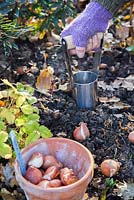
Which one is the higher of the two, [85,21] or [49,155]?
[85,21]

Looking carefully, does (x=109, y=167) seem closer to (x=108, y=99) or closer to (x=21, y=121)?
(x=21, y=121)

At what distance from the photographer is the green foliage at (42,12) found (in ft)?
8.39

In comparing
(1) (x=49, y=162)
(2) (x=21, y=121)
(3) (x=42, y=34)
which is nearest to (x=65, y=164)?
(1) (x=49, y=162)

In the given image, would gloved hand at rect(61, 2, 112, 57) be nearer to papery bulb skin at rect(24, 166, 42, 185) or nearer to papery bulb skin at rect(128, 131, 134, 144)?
papery bulb skin at rect(128, 131, 134, 144)

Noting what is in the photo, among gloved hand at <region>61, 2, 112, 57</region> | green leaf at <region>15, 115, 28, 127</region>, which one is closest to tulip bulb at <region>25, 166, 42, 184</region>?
green leaf at <region>15, 115, 28, 127</region>

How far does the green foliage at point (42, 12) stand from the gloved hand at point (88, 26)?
20.9 inches

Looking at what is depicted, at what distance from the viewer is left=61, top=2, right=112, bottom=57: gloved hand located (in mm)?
2037

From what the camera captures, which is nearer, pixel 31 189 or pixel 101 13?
pixel 31 189

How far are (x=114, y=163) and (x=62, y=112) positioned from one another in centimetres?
42

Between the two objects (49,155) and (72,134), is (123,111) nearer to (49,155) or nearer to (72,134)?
(72,134)

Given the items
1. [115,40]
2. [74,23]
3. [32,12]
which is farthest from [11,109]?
[115,40]

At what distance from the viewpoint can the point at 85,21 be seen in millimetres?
2043

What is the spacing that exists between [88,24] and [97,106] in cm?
44

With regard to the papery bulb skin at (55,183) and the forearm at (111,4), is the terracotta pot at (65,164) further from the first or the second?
the forearm at (111,4)
